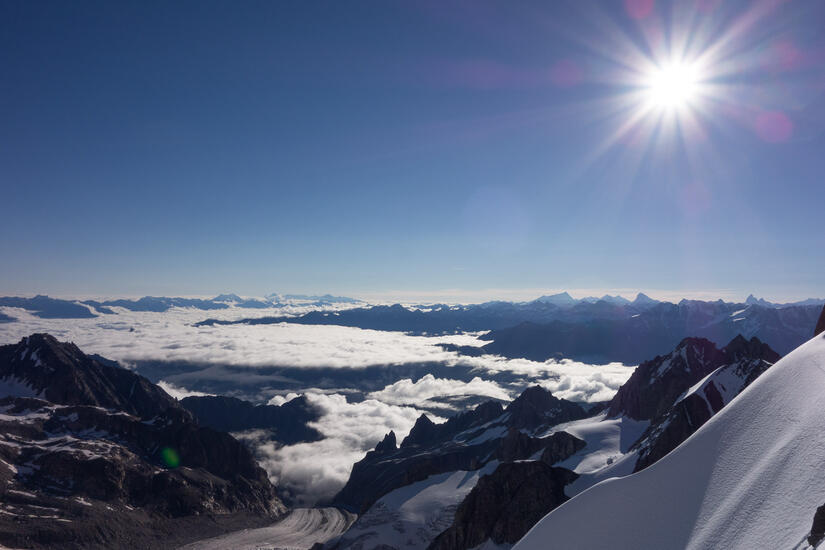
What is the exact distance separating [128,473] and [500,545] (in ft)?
586

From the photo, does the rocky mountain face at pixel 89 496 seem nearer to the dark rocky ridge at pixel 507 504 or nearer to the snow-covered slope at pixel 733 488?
the dark rocky ridge at pixel 507 504

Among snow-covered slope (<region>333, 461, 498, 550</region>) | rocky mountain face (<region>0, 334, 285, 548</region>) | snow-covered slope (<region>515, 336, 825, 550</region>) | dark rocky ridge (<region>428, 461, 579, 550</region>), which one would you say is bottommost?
rocky mountain face (<region>0, 334, 285, 548</region>)

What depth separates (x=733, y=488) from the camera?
2181 centimetres

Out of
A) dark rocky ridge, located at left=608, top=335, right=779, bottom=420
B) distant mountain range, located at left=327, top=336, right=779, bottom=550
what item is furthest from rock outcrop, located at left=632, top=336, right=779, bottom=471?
dark rocky ridge, located at left=608, top=335, right=779, bottom=420

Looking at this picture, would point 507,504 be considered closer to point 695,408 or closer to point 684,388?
point 695,408

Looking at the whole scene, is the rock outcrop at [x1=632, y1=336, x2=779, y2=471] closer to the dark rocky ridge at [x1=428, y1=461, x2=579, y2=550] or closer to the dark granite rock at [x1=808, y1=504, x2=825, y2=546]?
the dark rocky ridge at [x1=428, y1=461, x2=579, y2=550]

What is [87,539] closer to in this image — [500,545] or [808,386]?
[500,545]

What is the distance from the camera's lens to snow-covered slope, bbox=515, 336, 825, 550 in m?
18.2

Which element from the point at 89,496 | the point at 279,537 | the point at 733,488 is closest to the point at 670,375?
the point at 733,488

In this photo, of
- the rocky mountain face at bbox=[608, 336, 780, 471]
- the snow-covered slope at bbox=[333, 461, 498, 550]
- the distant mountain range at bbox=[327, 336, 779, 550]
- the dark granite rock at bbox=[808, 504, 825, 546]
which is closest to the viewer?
the dark granite rock at bbox=[808, 504, 825, 546]

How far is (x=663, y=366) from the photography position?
149 metres

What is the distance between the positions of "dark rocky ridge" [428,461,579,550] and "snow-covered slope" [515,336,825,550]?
159 feet

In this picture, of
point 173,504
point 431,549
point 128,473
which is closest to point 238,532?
point 173,504

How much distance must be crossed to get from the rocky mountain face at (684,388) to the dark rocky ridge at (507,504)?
63.7 feet
